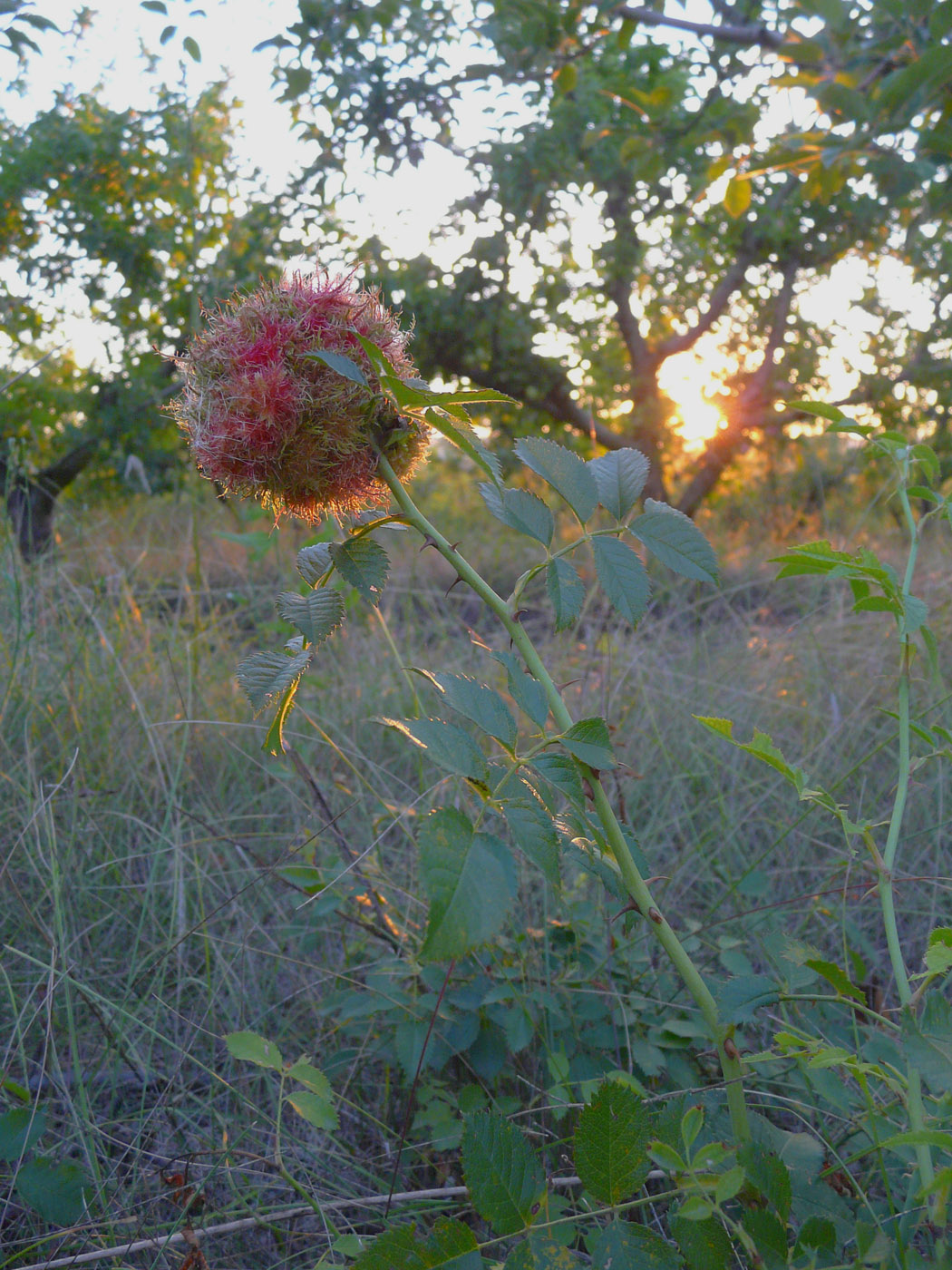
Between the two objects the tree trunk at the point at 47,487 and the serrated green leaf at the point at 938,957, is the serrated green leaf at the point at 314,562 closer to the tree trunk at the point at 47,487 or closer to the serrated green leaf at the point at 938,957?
the serrated green leaf at the point at 938,957

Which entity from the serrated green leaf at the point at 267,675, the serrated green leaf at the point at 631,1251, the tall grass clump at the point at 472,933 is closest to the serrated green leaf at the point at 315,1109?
the tall grass clump at the point at 472,933

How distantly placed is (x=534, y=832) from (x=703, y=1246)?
351 millimetres

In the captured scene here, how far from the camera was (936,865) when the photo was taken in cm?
165

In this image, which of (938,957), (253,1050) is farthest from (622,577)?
(253,1050)

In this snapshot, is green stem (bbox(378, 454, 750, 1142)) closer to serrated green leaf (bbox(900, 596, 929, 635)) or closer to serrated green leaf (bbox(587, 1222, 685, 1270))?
serrated green leaf (bbox(587, 1222, 685, 1270))

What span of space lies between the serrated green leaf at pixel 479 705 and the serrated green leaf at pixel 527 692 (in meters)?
0.02

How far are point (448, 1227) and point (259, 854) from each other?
3.59ft

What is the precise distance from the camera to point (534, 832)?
2.06ft

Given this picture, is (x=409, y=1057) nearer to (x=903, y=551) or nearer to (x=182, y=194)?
(x=903, y=551)

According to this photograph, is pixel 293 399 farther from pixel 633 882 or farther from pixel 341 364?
pixel 633 882

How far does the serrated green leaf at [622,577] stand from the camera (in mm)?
753

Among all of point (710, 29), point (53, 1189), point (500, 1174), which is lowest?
point (53, 1189)

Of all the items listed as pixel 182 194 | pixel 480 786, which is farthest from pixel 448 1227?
pixel 182 194

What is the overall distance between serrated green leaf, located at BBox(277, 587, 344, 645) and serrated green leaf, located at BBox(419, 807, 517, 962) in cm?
22
